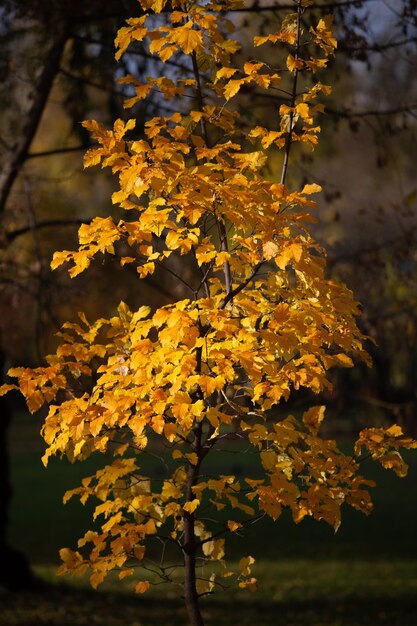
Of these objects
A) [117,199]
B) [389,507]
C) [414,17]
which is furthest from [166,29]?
[389,507]

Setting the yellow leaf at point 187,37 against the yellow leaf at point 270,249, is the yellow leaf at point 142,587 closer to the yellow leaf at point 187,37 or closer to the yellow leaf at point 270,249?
the yellow leaf at point 270,249

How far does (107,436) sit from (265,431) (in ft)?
1.97

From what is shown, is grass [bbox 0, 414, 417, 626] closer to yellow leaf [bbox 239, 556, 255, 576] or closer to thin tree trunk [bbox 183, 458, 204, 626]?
thin tree trunk [bbox 183, 458, 204, 626]

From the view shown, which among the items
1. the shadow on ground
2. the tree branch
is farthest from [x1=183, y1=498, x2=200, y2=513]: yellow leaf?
the shadow on ground

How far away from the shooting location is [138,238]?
3.51 m

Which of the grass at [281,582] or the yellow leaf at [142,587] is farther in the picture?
the grass at [281,582]

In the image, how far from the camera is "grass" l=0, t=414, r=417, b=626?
8672 millimetres

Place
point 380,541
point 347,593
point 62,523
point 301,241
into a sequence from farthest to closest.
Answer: point 62,523 < point 380,541 < point 347,593 < point 301,241

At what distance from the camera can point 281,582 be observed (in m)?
→ 10.4

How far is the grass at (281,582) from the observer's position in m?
8.67

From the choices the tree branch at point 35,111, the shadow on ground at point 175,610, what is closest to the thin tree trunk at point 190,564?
the tree branch at point 35,111

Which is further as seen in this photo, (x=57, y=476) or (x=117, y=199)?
(x=57, y=476)

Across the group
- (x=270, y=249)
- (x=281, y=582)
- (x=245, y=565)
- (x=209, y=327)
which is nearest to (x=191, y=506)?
(x=245, y=565)

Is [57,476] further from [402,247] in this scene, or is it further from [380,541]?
[402,247]
